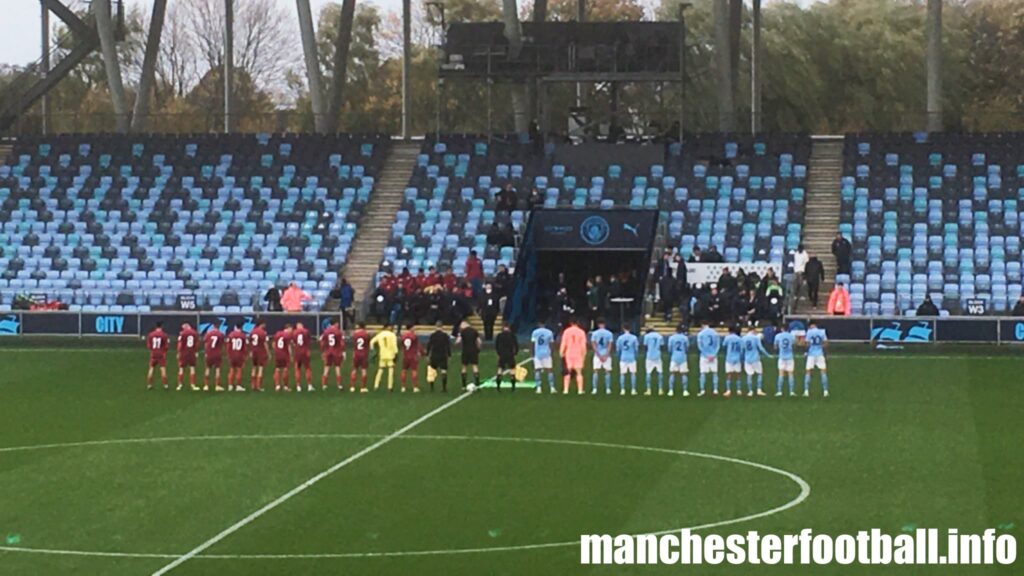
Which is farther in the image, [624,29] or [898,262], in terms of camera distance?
[624,29]

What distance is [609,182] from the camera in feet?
191

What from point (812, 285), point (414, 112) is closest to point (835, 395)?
point (812, 285)

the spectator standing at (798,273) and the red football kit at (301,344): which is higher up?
the spectator standing at (798,273)

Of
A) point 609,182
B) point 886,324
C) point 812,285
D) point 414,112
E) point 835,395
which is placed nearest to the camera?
point 835,395

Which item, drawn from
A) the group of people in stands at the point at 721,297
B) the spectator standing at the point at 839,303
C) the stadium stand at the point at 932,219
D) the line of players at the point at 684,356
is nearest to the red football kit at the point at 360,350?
the line of players at the point at 684,356

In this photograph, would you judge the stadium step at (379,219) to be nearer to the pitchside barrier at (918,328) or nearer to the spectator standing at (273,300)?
the spectator standing at (273,300)

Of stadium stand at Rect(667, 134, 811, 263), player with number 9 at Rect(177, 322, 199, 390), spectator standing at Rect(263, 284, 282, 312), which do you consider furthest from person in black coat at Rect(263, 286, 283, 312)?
player with number 9 at Rect(177, 322, 199, 390)

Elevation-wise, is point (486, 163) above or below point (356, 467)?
above

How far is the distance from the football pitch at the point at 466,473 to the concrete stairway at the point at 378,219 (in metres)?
15.8

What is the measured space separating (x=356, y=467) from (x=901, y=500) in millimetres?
7732

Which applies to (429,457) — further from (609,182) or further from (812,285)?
(609,182)

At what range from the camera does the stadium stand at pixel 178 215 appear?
55.1 meters

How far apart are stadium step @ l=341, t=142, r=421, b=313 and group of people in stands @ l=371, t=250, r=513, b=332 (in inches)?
73.4

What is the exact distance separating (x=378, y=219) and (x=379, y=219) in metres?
0.03
